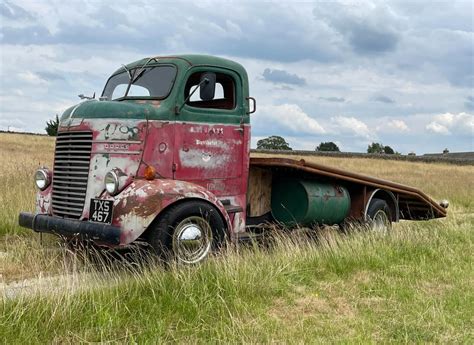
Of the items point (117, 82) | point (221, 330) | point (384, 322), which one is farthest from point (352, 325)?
point (117, 82)

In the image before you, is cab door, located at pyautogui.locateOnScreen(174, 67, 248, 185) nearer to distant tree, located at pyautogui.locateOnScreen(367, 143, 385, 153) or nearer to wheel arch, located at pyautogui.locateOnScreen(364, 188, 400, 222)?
wheel arch, located at pyautogui.locateOnScreen(364, 188, 400, 222)

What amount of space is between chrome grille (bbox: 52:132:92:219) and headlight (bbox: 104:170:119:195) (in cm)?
43

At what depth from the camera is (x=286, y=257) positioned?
6.33 meters

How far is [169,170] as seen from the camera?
649 cm

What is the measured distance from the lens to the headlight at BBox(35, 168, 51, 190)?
702cm

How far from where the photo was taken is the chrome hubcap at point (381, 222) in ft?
29.9

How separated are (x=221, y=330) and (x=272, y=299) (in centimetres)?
102

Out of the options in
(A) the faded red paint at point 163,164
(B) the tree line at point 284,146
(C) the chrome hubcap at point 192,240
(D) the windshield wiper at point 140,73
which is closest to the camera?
(A) the faded red paint at point 163,164

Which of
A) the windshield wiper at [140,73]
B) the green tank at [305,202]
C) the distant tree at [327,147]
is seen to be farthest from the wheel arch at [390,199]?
the distant tree at [327,147]

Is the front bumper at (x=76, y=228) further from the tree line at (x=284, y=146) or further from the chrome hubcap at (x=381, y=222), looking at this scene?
the tree line at (x=284, y=146)

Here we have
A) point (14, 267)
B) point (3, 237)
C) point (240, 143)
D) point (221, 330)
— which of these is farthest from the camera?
point (3, 237)

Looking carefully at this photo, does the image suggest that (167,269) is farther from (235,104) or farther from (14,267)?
(235,104)

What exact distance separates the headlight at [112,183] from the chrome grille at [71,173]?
43 centimetres

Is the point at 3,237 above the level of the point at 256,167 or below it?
A: below
